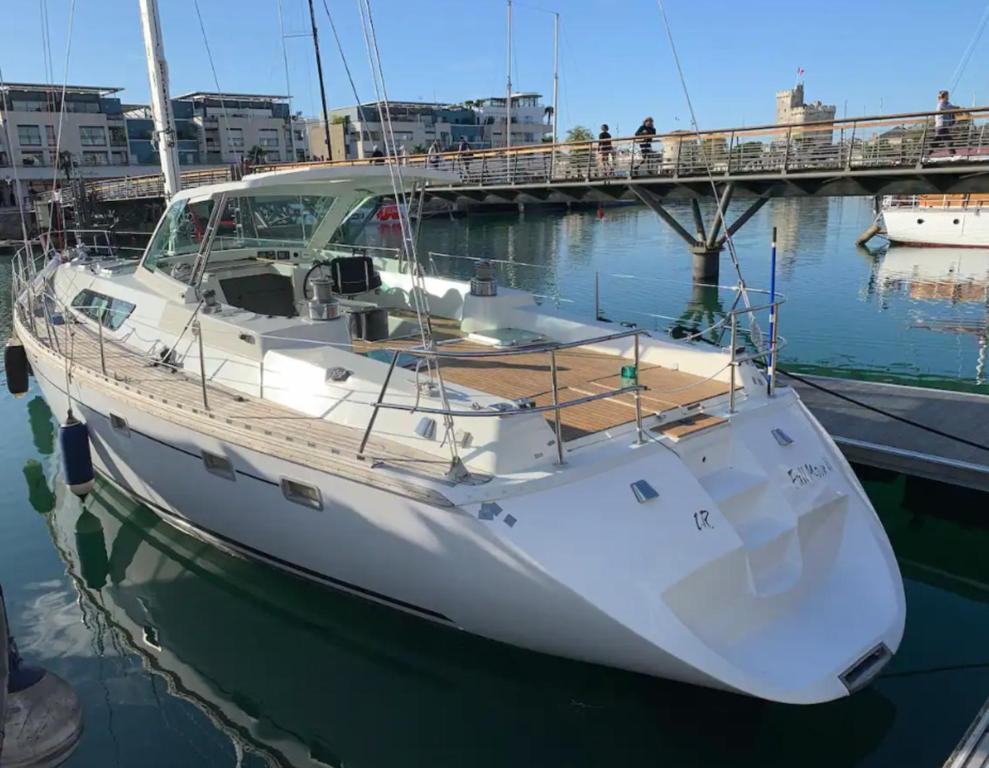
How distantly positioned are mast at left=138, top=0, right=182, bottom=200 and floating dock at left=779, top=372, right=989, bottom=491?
28.0 feet

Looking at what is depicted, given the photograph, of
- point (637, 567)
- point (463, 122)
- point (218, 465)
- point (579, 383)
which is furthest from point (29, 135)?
point (637, 567)

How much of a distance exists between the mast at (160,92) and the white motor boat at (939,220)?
2471cm

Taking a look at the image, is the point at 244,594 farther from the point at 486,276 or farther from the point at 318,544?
the point at 486,276

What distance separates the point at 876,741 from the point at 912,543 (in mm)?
3312

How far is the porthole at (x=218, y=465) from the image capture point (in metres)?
5.85

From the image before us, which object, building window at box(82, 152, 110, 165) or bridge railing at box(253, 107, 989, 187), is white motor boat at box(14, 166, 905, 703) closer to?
bridge railing at box(253, 107, 989, 187)

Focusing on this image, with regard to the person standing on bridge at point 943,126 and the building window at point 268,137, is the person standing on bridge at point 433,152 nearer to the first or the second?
the person standing on bridge at point 943,126

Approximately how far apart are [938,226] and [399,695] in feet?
96.1

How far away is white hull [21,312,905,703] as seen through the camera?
4.35 meters

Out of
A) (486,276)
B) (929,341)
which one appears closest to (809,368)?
(929,341)

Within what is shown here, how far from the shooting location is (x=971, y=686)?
17.2ft

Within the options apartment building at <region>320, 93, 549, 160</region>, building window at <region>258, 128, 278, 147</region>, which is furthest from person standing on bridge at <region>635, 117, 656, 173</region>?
apartment building at <region>320, 93, 549, 160</region>

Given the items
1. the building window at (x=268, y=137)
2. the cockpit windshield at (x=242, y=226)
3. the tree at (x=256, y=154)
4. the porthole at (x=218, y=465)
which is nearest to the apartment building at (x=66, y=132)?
the tree at (x=256, y=154)

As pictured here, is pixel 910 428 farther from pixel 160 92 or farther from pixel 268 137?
pixel 268 137
